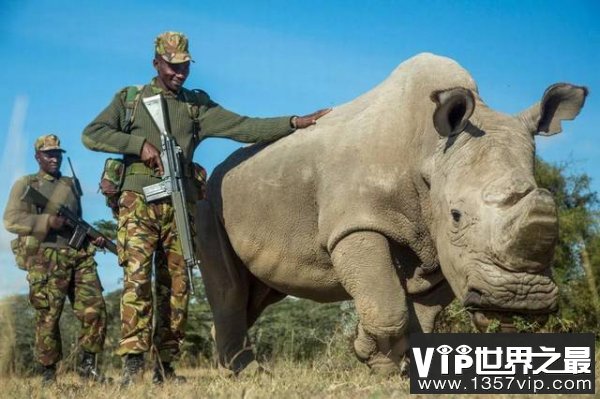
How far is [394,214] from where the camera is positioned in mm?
7688

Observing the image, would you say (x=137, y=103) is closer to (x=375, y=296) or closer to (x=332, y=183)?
(x=332, y=183)

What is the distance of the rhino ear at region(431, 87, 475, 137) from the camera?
7113 mm

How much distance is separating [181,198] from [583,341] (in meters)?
3.45

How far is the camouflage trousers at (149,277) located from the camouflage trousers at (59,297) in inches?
107

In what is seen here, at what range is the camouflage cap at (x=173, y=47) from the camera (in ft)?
26.7

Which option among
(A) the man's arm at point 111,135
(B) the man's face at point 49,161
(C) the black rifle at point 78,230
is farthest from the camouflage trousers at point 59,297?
(A) the man's arm at point 111,135

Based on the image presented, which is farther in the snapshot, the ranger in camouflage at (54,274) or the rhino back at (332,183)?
the ranger in camouflage at (54,274)

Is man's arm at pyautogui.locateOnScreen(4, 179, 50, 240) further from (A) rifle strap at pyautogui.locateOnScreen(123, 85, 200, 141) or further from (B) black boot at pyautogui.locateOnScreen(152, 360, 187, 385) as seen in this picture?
(B) black boot at pyautogui.locateOnScreen(152, 360, 187, 385)

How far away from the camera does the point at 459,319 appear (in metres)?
11.3

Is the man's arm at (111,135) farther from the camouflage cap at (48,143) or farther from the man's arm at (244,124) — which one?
the camouflage cap at (48,143)

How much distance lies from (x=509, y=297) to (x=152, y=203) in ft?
9.97

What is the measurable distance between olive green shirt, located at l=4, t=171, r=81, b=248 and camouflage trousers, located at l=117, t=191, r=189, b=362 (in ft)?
7.33

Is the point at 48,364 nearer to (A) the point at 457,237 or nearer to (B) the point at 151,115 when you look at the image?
(B) the point at 151,115

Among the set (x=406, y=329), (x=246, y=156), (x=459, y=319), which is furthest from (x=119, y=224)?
(x=459, y=319)
